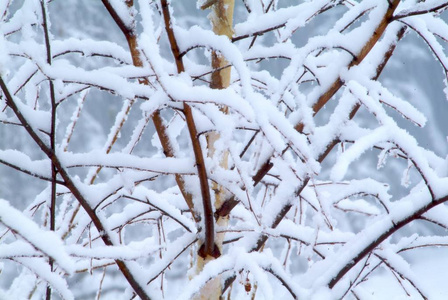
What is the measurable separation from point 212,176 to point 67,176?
240 mm

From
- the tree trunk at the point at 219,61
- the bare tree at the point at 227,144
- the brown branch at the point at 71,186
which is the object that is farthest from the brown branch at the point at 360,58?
the brown branch at the point at 71,186

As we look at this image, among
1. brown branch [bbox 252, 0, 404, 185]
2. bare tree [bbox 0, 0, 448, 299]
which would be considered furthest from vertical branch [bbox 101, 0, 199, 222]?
brown branch [bbox 252, 0, 404, 185]

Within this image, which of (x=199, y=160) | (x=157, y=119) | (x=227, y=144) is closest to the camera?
(x=227, y=144)

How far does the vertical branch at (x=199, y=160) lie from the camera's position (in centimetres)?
57

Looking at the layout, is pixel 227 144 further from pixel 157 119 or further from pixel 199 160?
pixel 157 119

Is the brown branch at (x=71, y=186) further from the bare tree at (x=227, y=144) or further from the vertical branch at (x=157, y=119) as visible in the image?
the vertical branch at (x=157, y=119)

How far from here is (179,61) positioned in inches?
23.8

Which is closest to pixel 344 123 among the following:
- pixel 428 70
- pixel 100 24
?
pixel 100 24

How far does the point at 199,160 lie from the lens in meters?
0.64

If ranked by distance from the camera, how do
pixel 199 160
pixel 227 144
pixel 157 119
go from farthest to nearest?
1. pixel 157 119
2. pixel 199 160
3. pixel 227 144

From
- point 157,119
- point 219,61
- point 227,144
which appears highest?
point 219,61

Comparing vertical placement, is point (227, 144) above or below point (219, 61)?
below

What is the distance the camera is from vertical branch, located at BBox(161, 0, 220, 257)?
22.5 inches

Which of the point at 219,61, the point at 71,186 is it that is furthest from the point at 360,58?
the point at 71,186
